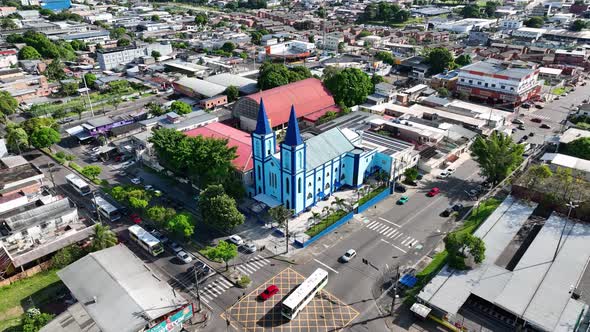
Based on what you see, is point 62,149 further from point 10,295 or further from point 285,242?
point 285,242

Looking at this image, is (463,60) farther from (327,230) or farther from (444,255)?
(327,230)

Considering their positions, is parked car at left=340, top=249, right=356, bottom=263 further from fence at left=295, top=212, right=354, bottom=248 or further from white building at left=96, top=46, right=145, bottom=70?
white building at left=96, top=46, right=145, bottom=70

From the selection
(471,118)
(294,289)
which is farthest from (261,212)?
(471,118)

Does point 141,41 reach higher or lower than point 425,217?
higher

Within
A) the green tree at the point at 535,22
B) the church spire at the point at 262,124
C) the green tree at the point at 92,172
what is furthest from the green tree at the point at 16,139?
the green tree at the point at 535,22

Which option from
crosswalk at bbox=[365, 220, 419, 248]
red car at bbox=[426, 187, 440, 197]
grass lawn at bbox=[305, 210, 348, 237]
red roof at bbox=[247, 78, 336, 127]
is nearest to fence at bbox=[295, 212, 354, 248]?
grass lawn at bbox=[305, 210, 348, 237]

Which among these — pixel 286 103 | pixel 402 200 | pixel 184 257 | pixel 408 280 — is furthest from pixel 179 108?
pixel 408 280
